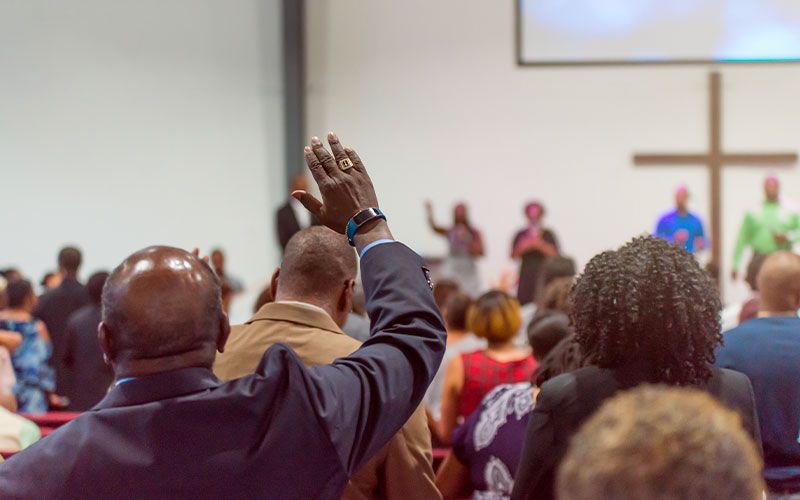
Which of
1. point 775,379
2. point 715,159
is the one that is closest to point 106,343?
point 775,379

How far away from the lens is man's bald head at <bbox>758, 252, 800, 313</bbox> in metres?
3.44

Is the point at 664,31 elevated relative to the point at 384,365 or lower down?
elevated

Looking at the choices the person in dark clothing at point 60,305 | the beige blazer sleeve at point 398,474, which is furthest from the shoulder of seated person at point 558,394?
the person in dark clothing at point 60,305

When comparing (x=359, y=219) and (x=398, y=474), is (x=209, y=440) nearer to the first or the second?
(x=359, y=219)

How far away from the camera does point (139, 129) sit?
41.1 ft

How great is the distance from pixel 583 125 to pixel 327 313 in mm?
11196

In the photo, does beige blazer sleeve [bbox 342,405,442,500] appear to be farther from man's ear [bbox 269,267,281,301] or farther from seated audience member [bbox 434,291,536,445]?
seated audience member [bbox 434,291,536,445]

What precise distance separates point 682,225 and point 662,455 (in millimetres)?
11380

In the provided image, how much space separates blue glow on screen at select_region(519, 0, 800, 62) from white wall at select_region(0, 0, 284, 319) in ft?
11.4

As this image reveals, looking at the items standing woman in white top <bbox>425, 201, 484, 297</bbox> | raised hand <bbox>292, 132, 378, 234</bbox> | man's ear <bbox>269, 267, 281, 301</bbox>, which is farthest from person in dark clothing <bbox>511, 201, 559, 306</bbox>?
raised hand <bbox>292, 132, 378, 234</bbox>

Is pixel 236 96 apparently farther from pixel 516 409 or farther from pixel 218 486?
pixel 218 486

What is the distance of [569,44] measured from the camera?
13438mm

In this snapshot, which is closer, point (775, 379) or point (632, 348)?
point (632, 348)

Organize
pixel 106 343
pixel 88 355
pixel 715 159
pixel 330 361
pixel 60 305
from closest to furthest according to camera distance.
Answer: pixel 106 343 → pixel 330 361 → pixel 88 355 → pixel 60 305 → pixel 715 159
